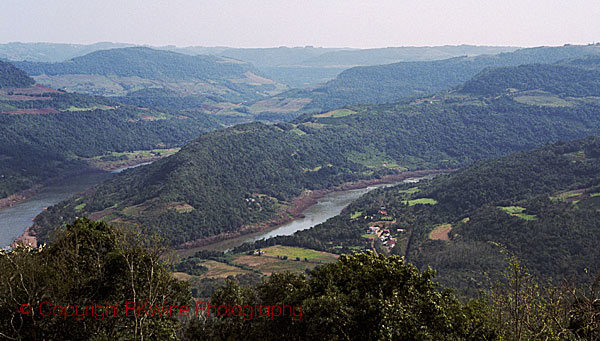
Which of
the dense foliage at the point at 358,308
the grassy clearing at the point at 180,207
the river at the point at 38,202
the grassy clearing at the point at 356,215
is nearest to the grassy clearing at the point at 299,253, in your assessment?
the grassy clearing at the point at 356,215

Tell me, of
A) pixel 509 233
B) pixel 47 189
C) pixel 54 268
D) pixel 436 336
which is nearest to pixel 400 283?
pixel 436 336

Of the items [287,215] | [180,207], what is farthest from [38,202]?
[287,215]

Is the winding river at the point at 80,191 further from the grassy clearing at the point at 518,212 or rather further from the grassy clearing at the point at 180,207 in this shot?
the grassy clearing at the point at 518,212

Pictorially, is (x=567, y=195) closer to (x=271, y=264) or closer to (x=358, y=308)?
(x=271, y=264)

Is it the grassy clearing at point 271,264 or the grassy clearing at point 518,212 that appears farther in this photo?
the grassy clearing at point 518,212

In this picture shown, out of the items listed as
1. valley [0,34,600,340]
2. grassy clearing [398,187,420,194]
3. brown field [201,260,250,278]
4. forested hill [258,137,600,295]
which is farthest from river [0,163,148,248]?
grassy clearing [398,187,420,194]

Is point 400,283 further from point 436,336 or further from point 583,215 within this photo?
point 583,215
